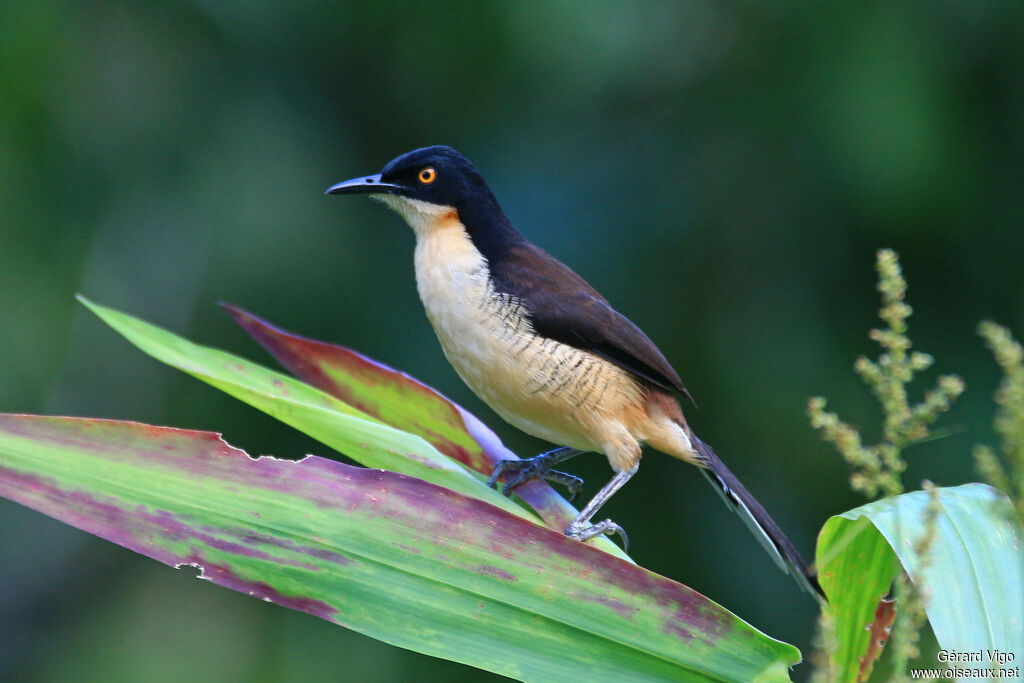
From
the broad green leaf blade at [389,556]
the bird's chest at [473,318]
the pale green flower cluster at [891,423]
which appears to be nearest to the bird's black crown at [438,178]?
the bird's chest at [473,318]

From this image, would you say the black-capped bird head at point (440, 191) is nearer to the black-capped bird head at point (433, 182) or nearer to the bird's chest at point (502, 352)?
the black-capped bird head at point (433, 182)

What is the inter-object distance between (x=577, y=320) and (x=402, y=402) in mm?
568

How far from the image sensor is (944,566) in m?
1.38

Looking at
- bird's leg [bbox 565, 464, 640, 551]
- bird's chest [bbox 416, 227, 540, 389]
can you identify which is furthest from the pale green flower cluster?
bird's chest [bbox 416, 227, 540, 389]

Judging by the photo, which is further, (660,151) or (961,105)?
(660,151)

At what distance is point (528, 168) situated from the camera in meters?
4.62

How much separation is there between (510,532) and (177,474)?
0.48 metres

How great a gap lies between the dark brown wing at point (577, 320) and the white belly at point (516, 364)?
0.09ft

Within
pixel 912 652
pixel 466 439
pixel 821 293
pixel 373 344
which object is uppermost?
pixel 821 293

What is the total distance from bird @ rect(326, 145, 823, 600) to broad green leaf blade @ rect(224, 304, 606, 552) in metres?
0.18

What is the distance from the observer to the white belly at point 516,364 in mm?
2424

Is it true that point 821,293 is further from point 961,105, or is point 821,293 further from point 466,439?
point 466,439

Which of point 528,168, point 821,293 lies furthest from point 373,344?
point 821,293

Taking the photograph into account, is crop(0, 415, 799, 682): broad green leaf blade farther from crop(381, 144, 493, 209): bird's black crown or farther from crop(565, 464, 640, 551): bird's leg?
crop(381, 144, 493, 209): bird's black crown
